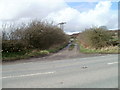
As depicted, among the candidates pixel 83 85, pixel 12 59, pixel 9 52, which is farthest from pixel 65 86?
pixel 9 52

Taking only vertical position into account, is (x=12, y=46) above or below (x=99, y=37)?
below

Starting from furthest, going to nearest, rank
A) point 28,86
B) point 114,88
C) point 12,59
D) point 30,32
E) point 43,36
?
1. point 43,36
2. point 30,32
3. point 12,59
4. point 28,86
5. point 114,88

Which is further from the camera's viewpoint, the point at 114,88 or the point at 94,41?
the point at 94,41

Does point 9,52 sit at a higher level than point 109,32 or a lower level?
lower

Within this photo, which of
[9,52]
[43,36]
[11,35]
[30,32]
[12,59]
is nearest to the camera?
[12,59]

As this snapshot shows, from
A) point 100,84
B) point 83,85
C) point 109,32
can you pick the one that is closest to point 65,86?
point 83,85

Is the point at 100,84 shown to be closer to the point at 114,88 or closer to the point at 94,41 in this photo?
the point at 114,88

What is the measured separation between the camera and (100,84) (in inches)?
273

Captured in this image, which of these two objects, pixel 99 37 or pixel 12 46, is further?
pixel 99 37

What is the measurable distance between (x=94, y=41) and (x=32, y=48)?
10.3 meters

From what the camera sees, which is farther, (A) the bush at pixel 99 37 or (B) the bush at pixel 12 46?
(A) the bush at pixel 99 37

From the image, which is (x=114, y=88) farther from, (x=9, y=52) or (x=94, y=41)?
(x=94, y=41)

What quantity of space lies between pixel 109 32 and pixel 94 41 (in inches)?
112

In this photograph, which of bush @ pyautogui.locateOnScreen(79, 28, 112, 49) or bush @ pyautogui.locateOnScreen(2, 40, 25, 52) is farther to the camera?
bush @ pyautogui.locateOnScreen(79, 28, 112, 49)
